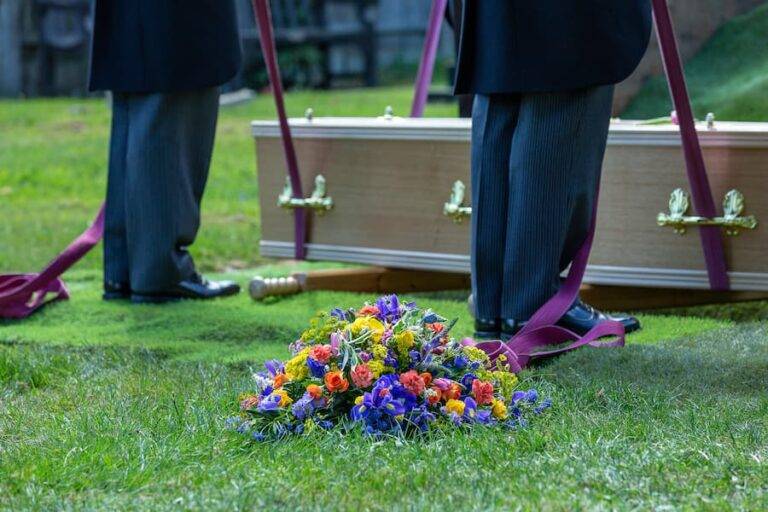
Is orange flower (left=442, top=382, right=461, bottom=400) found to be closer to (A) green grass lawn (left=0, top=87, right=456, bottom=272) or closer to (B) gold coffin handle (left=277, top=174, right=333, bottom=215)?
(B) gold coffin handle (left=277, top=174, right=333, bottom=215)

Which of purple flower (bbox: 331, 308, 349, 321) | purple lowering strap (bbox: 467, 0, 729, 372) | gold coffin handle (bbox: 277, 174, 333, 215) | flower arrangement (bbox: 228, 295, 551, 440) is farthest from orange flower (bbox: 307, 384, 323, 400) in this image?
gold coffin handle (bbox: 277, 174, 333, 215)

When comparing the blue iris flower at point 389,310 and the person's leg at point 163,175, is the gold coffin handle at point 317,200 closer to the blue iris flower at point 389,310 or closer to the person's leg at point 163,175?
the person's leg at point 163,175

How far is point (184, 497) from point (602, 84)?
1.33 metres

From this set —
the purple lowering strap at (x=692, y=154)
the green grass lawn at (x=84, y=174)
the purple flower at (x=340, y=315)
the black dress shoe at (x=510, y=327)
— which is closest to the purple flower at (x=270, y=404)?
the purple flower at (x=340, y=315)

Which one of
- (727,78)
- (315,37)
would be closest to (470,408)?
(727,78)

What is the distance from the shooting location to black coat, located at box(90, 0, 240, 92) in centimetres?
342

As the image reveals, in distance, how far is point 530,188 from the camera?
106 inches

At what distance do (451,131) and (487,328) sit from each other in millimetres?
772

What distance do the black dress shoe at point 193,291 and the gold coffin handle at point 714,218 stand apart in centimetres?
131

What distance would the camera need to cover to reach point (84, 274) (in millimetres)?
4355

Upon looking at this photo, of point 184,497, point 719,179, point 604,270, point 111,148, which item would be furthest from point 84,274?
point 184,497

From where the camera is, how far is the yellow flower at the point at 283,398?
205 cm

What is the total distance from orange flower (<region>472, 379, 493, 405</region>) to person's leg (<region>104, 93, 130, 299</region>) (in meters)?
1.80

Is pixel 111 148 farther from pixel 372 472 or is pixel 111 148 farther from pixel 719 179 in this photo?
pixel 372 472
